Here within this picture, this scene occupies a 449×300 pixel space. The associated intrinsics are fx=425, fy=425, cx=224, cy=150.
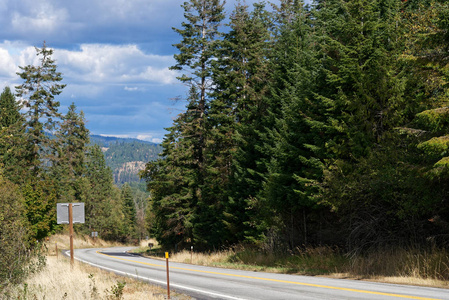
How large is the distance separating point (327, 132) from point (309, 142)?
1.83m

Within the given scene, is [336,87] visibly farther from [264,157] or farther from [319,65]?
[264,157]

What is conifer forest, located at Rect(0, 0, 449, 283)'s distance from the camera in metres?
14.3

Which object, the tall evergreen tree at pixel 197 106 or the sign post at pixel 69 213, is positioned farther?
the tall evergreen tree at pixel 197 106

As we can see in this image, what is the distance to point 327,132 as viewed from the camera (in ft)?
60.0

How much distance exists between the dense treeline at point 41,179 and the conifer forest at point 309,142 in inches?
7.6

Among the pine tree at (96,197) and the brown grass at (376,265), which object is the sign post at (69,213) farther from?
the pine tree at (96,197)

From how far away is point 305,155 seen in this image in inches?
791

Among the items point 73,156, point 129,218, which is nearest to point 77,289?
point 73,156

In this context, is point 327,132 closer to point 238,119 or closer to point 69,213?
point 69,213

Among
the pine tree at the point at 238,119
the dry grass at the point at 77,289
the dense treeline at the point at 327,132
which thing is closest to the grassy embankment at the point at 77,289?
the dry grass at the point at 77,289

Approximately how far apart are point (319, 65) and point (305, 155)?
14.5 ft

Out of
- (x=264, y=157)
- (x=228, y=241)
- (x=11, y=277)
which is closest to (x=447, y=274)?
(x=11, y=277)

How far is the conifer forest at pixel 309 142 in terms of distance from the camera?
47.0ft

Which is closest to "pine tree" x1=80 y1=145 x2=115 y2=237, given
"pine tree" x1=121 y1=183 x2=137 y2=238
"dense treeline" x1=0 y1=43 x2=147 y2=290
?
"dense treeline" x1=0 y1=43 x2=147 y2=290
